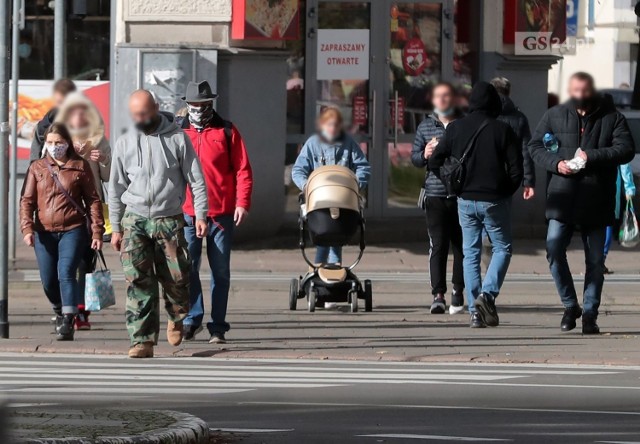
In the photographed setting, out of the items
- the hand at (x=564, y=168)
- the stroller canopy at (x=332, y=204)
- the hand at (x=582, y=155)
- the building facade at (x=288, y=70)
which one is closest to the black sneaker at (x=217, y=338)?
the stroller canopy at (x=332, y=204)

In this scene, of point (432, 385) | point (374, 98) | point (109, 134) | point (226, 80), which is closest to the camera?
point (432, 385)

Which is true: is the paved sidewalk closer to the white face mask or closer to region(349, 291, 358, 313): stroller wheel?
region(349, 291, 358, 313): stroller wheel

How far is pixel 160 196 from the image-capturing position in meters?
9.60

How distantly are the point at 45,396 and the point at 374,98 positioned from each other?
1072cm

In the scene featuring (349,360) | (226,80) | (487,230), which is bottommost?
(349,360)

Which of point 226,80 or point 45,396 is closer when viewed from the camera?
point 45,396

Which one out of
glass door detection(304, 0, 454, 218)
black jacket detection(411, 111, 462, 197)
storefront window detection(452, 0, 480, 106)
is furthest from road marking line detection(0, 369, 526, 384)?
glass door detection(304, 0, 454, 218)

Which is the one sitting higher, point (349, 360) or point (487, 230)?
point (487, 230)

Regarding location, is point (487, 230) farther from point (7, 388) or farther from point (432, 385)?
point (7, 388)

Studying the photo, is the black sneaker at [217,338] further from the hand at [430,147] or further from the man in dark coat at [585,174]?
the man in dark coat at [585,174]

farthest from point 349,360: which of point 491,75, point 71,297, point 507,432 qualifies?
point 491,75

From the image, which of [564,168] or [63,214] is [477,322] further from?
[63,214]

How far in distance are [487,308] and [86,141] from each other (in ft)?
14.2

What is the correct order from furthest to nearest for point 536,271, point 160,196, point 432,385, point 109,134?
point 536,271 < point 109,134 < point 160,196 < point 432,385
